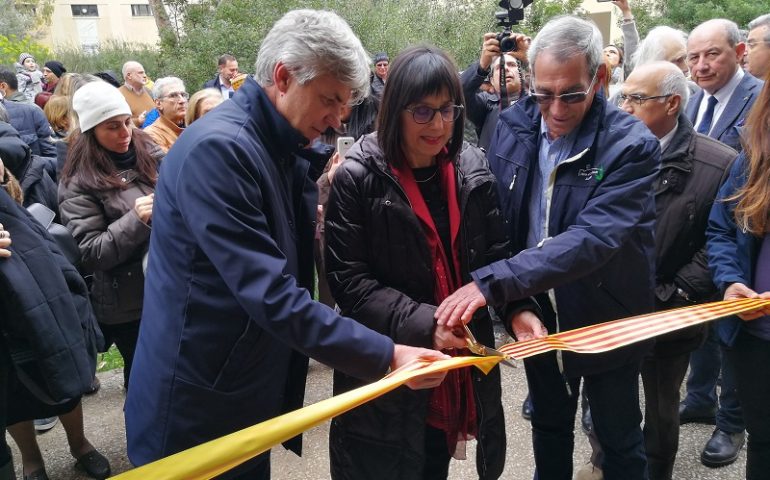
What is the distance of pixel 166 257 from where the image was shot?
1884 millimetres

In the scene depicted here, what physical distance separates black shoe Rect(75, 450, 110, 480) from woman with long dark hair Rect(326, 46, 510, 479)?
1.93 meters

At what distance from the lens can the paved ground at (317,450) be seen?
3.52m

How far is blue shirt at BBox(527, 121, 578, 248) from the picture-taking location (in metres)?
2.62

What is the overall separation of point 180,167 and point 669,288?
2.39 metres

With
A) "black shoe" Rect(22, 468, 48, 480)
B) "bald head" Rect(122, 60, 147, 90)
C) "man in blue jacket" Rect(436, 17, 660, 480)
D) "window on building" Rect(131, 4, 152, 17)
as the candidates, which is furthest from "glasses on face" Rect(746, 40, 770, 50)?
"window on building" Rect(131, 4, 152, 17)

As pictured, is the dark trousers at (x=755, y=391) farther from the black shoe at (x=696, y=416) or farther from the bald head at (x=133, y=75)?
the bald head at (x=133, y=75)

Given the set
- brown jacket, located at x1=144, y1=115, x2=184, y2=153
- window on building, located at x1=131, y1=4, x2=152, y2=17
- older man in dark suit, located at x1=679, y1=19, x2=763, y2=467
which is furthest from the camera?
window on building, located at x1=131, y1=4, x2=152, y2=17

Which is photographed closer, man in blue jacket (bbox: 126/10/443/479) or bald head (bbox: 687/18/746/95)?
man in blue jacket (bbox: 126/10/443/479)

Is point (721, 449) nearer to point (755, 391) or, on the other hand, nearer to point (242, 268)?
point (755, 391)

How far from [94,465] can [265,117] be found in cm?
276


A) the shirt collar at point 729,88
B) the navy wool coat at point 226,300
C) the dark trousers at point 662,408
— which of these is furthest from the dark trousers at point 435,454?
the shirt collar at point 729,88

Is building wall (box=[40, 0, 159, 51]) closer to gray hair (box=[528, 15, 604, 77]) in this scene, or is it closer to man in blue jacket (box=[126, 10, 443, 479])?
gray hair (box=[528, 15, 604, 77])

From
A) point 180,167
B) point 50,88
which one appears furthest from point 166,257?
point 50,88

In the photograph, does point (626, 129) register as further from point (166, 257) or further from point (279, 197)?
point (166, 257)
